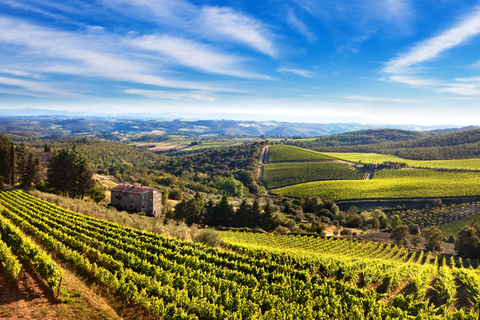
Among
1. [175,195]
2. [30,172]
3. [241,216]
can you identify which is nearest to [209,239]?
[241,216]

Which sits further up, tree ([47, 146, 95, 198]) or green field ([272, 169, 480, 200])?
tree ([47, 146, 95, 198])

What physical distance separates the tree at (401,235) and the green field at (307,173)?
67.2 m

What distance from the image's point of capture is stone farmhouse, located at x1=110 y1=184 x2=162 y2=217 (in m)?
55.7

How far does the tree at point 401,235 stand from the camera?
4900 centimetres

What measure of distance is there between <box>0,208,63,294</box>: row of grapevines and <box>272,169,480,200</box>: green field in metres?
86.8

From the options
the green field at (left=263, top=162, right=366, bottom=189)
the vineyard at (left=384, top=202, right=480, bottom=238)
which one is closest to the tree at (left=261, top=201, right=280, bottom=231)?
the vineyard at (left=384, top=202, right=480, bottom=238)

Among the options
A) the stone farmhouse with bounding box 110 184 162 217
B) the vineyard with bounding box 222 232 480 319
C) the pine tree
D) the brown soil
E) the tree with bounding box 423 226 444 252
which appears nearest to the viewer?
the brown soil

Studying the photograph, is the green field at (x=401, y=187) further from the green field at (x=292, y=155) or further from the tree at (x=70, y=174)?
the tree at (x=70, y=174)

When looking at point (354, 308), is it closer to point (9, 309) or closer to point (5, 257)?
point (9, 309)

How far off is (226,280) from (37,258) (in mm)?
11259

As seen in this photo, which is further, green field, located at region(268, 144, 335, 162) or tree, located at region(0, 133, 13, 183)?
green field, located at region(268, 144, 335, 162)

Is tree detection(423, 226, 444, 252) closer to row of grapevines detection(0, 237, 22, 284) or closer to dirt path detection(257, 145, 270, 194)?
row of grapevines detection(0, 237, 22, 284)

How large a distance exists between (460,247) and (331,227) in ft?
87.7

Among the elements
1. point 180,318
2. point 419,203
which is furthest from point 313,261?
point 419,203
